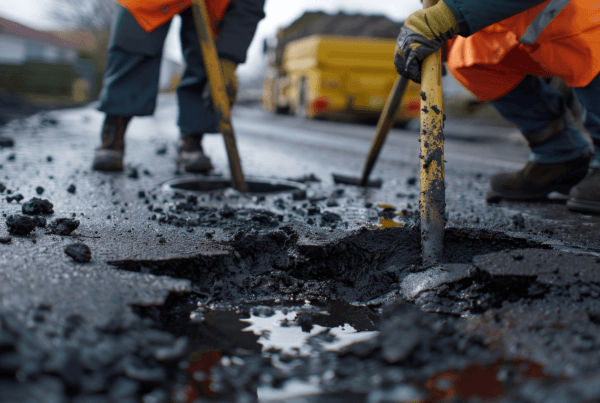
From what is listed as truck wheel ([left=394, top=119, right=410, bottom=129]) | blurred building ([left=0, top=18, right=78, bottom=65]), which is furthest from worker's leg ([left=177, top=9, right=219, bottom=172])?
blurred building ([left=0, top=18, right=78, bottom=65])

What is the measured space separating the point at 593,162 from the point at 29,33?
4501cm

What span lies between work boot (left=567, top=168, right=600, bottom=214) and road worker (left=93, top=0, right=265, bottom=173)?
2006mm

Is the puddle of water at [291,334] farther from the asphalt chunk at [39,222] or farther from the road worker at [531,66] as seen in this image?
the road worker at [531,66]

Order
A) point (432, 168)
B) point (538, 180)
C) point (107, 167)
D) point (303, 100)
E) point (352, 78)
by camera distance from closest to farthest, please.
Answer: point (432, 168)
point (538, 180)
point (107, 167)
point (352, 78)
point (303, 100)

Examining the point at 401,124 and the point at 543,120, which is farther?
the point at 401,124

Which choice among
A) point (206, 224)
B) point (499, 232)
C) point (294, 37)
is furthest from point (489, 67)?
point (294, 37)

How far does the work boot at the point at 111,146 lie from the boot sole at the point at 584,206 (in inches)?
103

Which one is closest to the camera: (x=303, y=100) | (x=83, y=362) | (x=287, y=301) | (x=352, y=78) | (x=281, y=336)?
(x=83, y=362)

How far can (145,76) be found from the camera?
3.17 meters

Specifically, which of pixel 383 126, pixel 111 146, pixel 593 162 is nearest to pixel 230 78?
pixel 111 146

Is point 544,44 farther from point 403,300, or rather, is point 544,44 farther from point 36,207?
point 36,207

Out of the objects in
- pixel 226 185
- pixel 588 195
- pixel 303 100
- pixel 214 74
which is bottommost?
pixel 226 185

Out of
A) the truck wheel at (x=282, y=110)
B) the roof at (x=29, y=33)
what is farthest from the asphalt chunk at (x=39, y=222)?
the roof at (x=29, y=33)

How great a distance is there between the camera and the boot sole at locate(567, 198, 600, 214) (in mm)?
2308
